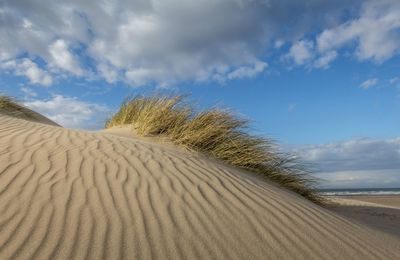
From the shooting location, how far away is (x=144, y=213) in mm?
3711

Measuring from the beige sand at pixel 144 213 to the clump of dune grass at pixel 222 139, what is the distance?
141cm

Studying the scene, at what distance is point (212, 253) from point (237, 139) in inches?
161

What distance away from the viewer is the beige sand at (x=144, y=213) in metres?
3.21

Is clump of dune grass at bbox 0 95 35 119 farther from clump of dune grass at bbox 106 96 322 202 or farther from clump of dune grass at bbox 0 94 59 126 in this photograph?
clump of dune grass at bbox 106 96 322 202

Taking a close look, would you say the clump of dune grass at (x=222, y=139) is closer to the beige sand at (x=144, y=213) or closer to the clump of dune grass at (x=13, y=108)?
the beige sand at (x=144, y=213)

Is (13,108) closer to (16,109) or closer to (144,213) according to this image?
(16,109)

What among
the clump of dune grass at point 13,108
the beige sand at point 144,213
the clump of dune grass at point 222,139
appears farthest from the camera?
the clump of dune grass at point 13,108

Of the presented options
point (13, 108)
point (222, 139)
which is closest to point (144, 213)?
point (222, 139)

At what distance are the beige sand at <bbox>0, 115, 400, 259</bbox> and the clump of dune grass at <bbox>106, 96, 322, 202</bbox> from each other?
141 cm

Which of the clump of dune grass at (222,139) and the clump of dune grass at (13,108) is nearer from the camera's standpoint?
the clump of dune grass at (222,139)

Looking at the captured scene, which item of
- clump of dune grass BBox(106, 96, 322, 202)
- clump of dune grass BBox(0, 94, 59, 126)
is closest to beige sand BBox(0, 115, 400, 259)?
clump of dune grass BBox(106, 96, 322, 202)

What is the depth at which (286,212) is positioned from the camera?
4.49 meters

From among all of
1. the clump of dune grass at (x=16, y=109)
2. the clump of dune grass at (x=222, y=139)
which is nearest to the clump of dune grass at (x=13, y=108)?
the clump of dune grass at (x=16, y=109)

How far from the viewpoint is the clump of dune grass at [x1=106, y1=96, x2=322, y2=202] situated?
6891 millimetres
